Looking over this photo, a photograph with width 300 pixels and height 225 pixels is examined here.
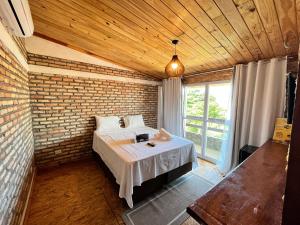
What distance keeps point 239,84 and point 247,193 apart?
7.23ft

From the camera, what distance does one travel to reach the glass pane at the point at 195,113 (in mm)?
3357

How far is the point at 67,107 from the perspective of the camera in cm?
285

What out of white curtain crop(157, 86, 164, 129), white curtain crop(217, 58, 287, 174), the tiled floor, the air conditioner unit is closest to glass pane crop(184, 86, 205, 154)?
white curtain crop(217, 58, 287, 174)

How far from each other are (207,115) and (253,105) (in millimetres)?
981

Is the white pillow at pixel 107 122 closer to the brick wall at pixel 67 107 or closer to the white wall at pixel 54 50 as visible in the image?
the brick wall at pixel 67 107

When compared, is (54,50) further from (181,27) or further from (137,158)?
(137,158)

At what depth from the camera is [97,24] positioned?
1.88 m

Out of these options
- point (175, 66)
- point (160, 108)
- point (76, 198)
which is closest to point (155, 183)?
point (76, 198)

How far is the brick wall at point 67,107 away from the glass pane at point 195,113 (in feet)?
5.74

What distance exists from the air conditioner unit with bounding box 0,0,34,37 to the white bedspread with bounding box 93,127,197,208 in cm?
176

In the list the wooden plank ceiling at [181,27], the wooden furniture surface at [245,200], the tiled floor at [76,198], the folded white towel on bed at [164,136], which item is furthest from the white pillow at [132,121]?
the wooden furniture surface at [245,200]

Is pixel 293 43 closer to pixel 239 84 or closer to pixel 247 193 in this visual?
pixel 239 84

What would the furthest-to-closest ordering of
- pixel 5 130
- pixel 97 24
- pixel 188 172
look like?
pixel 188 172 → pixel 97 24 → pixel 5 130

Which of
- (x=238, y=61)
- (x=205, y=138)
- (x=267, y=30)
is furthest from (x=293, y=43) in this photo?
(x=205, y=138)
